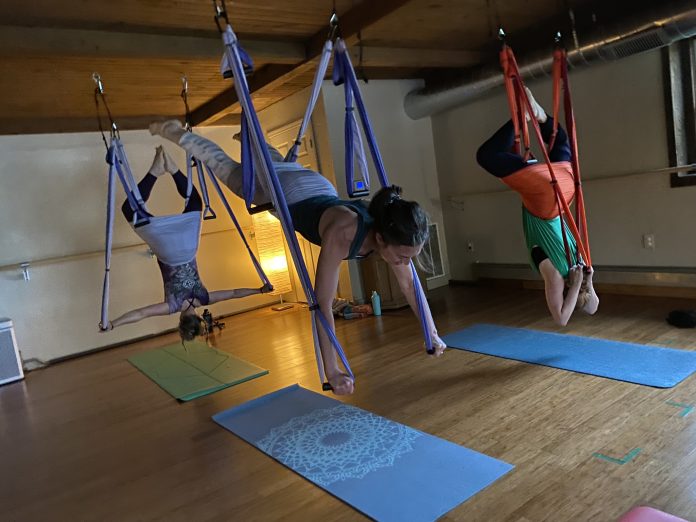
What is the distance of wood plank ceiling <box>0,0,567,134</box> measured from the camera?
353cm

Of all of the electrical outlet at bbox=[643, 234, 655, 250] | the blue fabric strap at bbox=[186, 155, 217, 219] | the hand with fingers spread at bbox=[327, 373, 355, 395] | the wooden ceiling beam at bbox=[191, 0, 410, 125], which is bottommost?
the electrical outlet at bbox=[643, 234, 655, 250]

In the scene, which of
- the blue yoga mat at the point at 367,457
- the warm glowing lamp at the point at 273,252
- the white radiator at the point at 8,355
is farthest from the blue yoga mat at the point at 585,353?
the white radiator at the point at 8,355

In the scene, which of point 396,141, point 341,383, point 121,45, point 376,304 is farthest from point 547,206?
point 396,141

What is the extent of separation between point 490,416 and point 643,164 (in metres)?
3.14

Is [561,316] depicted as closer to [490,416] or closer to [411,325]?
[490,416]

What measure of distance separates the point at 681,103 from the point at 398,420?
12.0 ft

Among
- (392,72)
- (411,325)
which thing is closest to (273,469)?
(411,325)

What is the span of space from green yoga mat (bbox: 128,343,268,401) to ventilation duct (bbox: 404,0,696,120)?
11.8 feet

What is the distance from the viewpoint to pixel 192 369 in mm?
4660

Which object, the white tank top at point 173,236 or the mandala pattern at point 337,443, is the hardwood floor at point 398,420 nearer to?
the mandala pattern at point 337,443

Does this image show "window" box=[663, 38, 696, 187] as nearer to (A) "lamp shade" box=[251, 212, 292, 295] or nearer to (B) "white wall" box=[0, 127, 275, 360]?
(A) "lamp shade" box=[251, 212, 292, 295]

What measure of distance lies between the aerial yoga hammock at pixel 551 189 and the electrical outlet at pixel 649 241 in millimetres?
1804

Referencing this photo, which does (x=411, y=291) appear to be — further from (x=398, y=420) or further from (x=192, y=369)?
(x=192, y=369)

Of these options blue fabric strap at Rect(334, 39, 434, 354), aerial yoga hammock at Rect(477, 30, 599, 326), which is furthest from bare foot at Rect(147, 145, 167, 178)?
aerial yoga hammock at Rect(477, 30, 599, 326)
